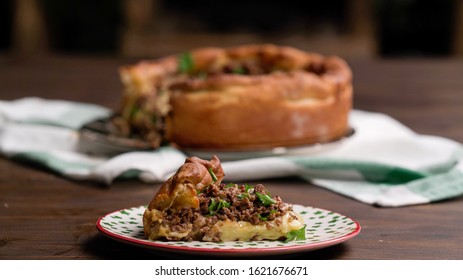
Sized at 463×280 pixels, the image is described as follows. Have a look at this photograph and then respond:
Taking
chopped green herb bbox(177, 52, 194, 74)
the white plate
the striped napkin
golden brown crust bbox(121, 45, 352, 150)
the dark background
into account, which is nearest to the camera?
the white plate

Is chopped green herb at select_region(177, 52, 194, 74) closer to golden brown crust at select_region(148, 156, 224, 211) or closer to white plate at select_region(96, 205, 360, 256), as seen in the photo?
white plate at select_region(96, 205, 360, 256)

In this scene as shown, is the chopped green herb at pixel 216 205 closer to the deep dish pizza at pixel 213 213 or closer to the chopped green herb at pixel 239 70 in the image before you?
the deep dish pizza at pixel 213 213

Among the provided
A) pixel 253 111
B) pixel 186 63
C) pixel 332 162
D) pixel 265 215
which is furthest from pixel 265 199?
pixel 186 63

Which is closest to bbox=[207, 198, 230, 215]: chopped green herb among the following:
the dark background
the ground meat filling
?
the ground meat filling

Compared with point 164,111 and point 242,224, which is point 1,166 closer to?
point 164,111

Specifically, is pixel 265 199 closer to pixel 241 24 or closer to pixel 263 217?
pixel 263 217

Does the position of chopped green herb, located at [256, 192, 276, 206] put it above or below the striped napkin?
above
